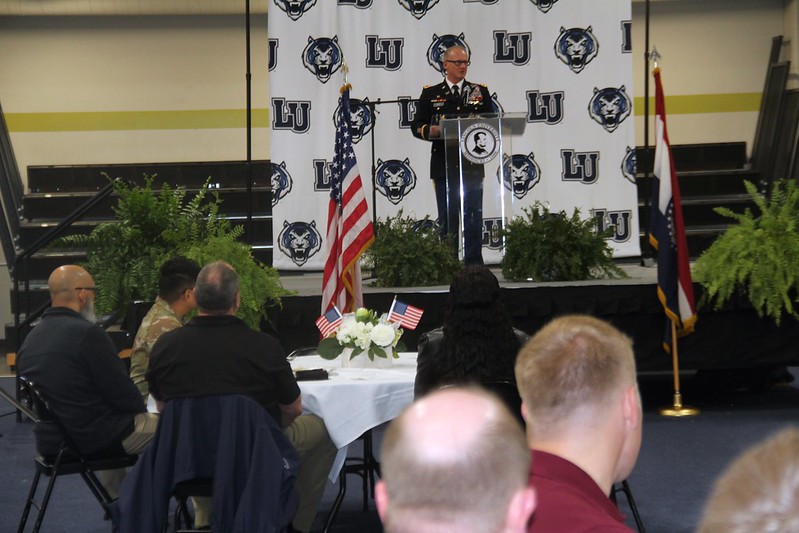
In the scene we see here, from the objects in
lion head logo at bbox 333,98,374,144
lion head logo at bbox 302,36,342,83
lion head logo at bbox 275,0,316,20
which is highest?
lion head logo at bbox 275,0,316,20

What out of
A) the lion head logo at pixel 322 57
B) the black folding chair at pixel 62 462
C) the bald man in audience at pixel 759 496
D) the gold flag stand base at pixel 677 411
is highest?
the lion head logo at pixel 322 57

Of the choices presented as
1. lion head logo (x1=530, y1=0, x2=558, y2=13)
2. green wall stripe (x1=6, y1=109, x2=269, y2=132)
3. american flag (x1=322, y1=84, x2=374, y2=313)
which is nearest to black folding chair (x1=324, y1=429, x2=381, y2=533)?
american flag (x1=322, y1=84, x2=374, y2=313)

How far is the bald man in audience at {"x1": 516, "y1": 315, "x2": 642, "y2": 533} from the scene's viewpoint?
1.89 m

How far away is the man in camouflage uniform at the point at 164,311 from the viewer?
466 cm

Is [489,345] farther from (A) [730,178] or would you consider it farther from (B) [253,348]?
(A) [730,178]

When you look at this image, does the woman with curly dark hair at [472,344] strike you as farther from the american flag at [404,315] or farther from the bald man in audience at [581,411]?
the bald man in audience at [581,411]

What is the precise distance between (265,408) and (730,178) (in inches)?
341

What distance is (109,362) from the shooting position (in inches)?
167

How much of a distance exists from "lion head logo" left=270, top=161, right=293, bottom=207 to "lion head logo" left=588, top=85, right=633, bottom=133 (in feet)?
9.42

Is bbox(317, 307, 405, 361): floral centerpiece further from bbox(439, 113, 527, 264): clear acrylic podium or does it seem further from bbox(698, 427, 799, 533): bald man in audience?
bbox(698, 427, 799, 533): bald man in audience

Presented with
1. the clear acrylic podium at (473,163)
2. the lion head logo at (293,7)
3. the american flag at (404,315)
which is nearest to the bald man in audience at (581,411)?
the american flag at (404,315)

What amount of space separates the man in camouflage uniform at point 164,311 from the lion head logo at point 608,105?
5.80 metres

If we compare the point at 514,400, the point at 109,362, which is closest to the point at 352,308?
the point at 109,362

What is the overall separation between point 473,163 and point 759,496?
6.43 metres
